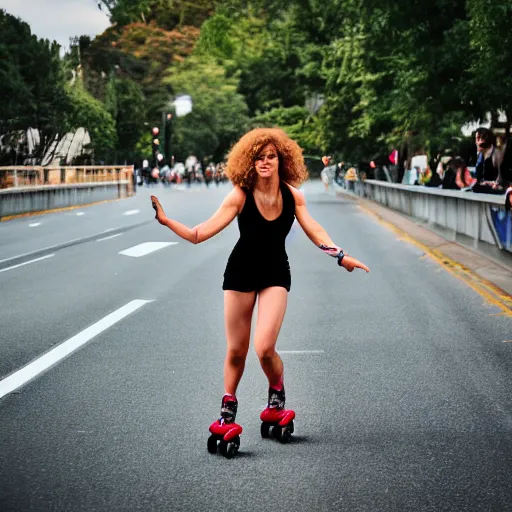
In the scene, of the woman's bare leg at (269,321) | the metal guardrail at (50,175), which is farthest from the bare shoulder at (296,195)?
the metal guardrail at (50,175)

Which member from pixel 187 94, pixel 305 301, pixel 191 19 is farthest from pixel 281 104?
pixel 305 301

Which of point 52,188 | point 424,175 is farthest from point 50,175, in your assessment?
point 424,175

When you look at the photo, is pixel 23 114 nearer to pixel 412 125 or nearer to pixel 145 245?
pixel 412 125

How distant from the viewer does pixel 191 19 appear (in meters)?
152

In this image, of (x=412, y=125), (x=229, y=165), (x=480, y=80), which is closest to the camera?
(x=229, y=165)

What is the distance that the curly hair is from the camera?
5770mm

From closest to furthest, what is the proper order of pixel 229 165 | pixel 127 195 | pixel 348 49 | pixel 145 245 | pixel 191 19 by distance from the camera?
pixel 229 165 < pixel 145 245 < pixel 348 49 < pixel 127 195 < pixel 191 19

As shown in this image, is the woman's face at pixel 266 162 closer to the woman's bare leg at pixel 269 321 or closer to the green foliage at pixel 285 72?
the woman's bare leg at pixel 269 321

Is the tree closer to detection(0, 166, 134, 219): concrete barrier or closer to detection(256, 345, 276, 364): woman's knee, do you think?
detection(0, 166, 134, 219): concrete barrier

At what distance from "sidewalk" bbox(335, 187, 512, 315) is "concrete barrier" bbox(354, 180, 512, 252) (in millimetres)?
298

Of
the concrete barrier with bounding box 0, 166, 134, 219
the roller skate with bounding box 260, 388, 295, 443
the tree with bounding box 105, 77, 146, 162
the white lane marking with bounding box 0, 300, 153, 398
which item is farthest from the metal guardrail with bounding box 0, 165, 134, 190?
the tree with bounding box 105, 77, 146, 162

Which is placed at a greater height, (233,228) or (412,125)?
(412,125)

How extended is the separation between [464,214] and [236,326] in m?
15.5

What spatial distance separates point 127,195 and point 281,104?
233ft
